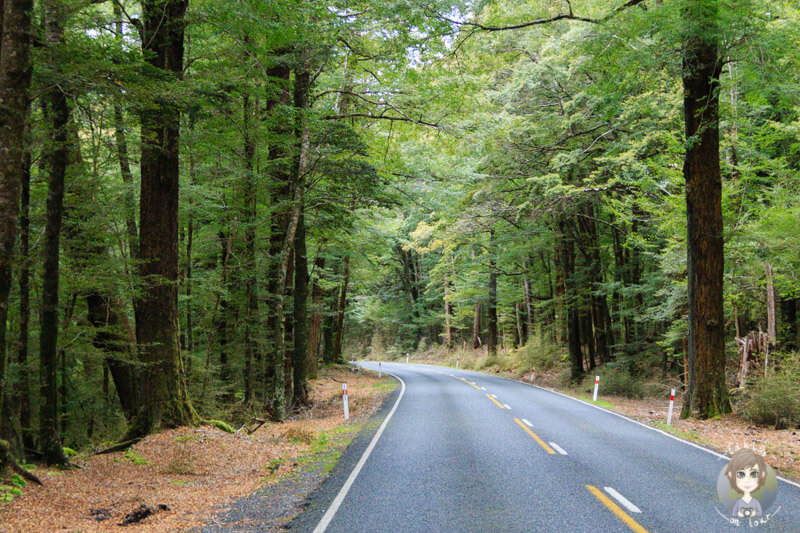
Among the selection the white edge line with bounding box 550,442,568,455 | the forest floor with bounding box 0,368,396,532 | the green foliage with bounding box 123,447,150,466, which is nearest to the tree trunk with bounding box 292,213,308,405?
the forest floor with bounding box 0,368,396,532

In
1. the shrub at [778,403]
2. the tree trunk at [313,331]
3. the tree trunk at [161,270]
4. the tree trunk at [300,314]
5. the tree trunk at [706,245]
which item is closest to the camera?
the tree trunk at [161,270]

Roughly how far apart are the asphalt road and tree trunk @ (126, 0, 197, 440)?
375 cm

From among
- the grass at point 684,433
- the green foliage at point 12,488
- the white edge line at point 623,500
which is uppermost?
the green foliage at point 12,488

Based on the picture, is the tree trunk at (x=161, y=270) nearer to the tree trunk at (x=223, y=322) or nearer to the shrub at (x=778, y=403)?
the tree trunk at (x=223, y=322)

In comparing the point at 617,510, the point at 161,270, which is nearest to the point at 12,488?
the point at 161,270

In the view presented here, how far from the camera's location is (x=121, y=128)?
7.50 meters

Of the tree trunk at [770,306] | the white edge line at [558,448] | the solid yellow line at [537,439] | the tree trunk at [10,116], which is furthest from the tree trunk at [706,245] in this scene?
the tree trunk at [10,116]

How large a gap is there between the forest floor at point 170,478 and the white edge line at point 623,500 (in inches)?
173

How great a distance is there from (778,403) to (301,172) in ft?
42.9

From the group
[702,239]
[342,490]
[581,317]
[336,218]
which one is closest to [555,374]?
[581,317]

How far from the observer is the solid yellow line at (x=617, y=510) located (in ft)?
16.7

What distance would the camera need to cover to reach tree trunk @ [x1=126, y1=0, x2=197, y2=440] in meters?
9.13

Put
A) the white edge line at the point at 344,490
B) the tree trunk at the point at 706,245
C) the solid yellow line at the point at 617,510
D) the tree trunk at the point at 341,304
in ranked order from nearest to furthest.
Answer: the solid yellow line at the point at 617,510
the white edge line at the point at 344,490
the tree trunk at the point at 706,245
the tree trunk at the point at 341,304

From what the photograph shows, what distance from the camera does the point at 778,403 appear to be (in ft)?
37.4
